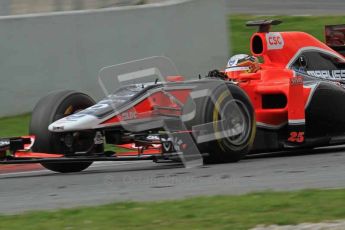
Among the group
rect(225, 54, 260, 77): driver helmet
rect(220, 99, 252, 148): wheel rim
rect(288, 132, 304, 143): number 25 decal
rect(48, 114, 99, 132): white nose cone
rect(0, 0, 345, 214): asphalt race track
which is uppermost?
rect(225, 54, 260, 77): driver helmet

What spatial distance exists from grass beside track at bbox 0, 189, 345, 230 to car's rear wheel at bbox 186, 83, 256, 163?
226cm

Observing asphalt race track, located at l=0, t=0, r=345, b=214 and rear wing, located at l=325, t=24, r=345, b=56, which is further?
rear wing, located at l=325, t=24, r=345, b=56

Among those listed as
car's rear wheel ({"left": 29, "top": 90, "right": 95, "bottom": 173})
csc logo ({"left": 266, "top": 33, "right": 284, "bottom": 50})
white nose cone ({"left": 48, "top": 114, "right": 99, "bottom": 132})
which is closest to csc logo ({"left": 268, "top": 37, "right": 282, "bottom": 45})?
csc logo ({"left": 266, "top": 33, "right": 284, "bottom": 50})

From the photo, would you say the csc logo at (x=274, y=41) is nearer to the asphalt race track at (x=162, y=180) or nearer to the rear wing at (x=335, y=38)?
the rear wing at (x=335, y=38)

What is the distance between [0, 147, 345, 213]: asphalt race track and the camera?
7539mm

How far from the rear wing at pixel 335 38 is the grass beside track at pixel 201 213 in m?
5.30

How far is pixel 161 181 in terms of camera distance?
841 cm

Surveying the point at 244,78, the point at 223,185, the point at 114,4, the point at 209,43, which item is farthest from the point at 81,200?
the point at 209,43

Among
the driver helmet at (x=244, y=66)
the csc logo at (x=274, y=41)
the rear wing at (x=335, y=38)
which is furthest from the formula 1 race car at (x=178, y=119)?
the rear wing at (x=335, y=38)

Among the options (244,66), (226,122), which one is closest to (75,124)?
(226,122)

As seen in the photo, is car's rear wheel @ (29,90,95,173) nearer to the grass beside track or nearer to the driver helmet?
the driver helmet

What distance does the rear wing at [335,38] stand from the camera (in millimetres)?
11914

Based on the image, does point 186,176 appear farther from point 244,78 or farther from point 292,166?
point 244,78

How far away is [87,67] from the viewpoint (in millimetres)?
14695
